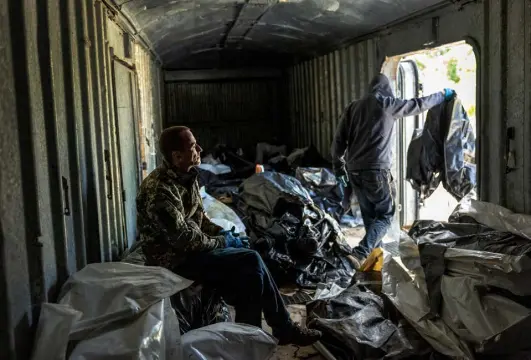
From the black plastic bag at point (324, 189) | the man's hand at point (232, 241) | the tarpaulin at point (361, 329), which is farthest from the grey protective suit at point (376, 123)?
the man's hand at point (232, 241)

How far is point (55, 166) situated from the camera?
Answer: 2.55m

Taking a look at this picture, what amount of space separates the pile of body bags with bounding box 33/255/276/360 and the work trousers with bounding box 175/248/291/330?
478 mm

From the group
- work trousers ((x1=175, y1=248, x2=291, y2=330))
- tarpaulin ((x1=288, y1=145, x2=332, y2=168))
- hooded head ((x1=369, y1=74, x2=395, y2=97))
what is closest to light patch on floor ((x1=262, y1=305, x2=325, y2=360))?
work trousers ((x1=175, y1=248, x2=291, y2=330))

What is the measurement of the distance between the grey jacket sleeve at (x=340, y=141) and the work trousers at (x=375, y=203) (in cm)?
33

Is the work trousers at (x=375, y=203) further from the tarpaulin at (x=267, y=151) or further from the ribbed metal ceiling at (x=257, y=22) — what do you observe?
the tarpaulin at (x=267, y=151)

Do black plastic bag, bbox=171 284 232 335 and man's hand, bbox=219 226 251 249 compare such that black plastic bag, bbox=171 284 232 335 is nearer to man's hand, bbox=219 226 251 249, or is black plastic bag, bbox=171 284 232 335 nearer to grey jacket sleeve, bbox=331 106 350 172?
man's hand, bbox=219 226 251 249

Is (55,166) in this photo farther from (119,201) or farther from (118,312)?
(119,201)

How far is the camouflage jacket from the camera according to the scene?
3039 millimetres

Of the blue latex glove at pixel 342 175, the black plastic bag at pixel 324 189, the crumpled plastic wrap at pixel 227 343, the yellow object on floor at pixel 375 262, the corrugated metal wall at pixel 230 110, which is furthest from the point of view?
the corrugated metal wall at pixel 230 110

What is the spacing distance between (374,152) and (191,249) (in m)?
2.83

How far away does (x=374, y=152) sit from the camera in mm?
5375

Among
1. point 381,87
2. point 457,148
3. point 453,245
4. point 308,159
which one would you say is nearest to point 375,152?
point 381,87

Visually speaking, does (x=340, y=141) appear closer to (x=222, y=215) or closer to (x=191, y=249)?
(x=222, y=215)

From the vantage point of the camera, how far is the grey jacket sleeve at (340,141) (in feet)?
18.6
